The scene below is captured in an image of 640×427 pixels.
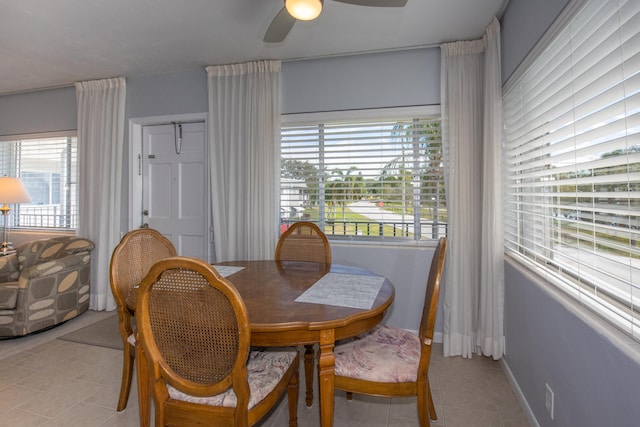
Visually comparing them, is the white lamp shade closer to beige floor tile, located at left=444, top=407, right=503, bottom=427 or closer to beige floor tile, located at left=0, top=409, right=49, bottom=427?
beige floor tile, located at left=0, top=409, right=49, bottom=427

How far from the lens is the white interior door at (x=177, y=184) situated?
11.4 feet

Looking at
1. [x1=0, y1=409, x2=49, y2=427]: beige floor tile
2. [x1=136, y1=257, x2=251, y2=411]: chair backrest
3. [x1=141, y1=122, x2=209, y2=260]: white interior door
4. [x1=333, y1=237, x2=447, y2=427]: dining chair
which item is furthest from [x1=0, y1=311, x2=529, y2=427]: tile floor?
[x1=141, y1=122, x2=209, y2=260]: white interior door

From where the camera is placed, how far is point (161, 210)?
3631 millimetres

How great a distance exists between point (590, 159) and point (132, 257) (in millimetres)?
2335

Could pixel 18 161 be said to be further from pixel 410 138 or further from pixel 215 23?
pixel 410 138

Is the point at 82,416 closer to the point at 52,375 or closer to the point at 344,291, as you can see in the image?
the point at 52,375

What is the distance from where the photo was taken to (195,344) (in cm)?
114

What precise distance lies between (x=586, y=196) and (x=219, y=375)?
61.4 inches

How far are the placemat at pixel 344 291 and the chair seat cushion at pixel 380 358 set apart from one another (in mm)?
263

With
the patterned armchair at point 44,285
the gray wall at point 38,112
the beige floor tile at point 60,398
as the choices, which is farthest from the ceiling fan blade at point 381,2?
the gray wall at point 38,112

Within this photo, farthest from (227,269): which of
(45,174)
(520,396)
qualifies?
(45,174)

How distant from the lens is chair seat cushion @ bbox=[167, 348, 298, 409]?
46.6 inches

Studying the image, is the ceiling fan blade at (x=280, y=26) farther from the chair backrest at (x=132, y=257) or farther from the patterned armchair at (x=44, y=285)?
the patterned armchair at (x=44, y=285)

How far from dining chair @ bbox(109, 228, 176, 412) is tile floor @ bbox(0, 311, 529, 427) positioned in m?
0.29
